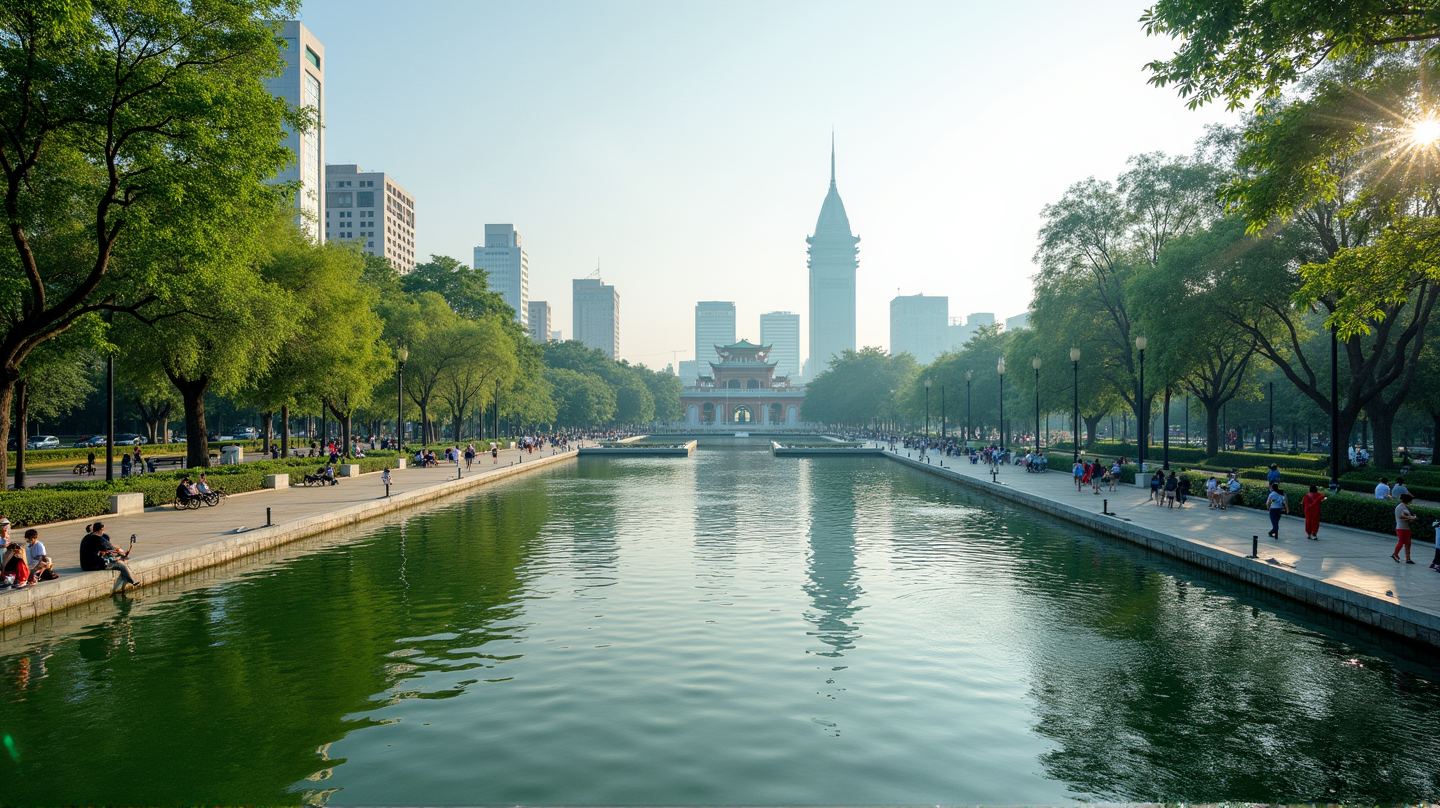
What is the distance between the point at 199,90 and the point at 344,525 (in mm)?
11147

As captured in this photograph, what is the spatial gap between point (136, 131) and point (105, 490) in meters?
9.38

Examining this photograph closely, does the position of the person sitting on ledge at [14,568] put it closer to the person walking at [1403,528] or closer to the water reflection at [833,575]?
the water reflection at [833,575]

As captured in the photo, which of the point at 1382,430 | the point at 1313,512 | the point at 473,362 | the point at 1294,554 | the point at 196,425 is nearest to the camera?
the point at 1294,554

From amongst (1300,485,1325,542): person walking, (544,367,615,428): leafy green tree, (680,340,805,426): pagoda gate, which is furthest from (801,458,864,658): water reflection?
(680,340,805,426): pagoda gate

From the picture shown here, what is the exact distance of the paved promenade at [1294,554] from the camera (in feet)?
37.7

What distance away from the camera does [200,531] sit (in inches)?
707

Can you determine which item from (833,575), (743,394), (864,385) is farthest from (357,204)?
(833,575)

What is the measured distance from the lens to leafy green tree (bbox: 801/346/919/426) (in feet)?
328

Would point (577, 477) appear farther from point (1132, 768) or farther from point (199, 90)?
point (1132, 768)

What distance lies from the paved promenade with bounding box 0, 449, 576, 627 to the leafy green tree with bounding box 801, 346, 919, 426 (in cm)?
7480

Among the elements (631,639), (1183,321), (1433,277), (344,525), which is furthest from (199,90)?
(1183,321)

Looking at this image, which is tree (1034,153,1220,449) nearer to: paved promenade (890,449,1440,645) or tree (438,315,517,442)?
paved promenade (890,449,1440,645)

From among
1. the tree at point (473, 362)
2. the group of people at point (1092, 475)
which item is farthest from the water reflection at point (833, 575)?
the tree at point (473, 362)

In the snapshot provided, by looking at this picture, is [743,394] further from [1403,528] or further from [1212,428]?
[1403,528]
